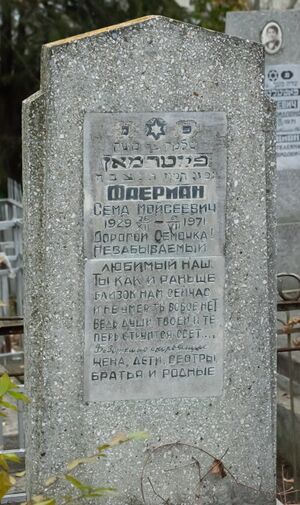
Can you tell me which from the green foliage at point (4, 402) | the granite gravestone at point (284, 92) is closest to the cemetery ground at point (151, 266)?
the green foliage at point (4, 402)

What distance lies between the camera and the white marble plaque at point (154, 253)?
366 centimetres

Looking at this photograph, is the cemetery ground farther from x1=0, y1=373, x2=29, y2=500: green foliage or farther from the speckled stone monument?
x1=0, y1=373, x2=29, y2=500: green foliage

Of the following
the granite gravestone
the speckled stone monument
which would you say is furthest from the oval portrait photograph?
the speckled stone monument

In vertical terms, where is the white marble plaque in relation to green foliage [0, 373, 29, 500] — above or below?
above

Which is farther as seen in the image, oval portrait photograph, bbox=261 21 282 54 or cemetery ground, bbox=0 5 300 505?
oval portrait photograph, bbox=261 21 282 54

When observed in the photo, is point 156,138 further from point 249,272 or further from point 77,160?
point 249,272

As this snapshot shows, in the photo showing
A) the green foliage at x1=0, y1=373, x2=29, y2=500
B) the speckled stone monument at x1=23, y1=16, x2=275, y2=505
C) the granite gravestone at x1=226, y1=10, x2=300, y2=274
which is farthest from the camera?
the granite gravestone at x1=226, y1=10, x2=300, y2=274

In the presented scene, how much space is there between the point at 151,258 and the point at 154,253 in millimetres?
22

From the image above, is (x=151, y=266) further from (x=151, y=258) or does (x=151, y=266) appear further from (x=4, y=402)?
(x=4, y=402)

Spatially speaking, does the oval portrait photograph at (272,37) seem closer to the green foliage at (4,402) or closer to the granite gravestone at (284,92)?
the granite gravestone at (284,92)

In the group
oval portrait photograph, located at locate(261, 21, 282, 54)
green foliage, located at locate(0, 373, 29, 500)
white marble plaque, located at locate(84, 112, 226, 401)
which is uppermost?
oval portrait photograph, located at locate(261, 21, 282, 54)

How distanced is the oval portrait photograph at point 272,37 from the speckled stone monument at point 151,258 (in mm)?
4869

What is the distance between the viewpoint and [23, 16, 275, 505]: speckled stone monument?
3.62 meters

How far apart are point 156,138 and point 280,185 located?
503cm
